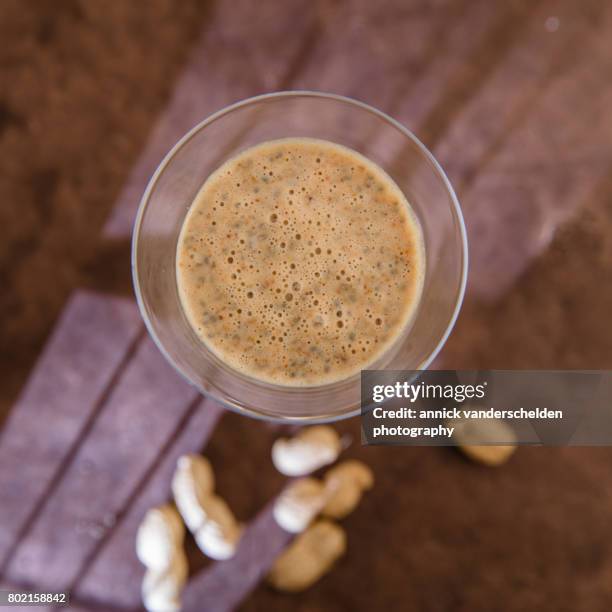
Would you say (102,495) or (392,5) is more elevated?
(392,5)

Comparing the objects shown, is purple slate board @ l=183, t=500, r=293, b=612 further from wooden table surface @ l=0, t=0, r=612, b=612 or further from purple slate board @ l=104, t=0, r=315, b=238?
purple slate board @ l=104, t=0, r=315, b=238

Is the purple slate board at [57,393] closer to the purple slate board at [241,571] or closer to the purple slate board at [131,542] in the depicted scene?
the purple slate board at [131,542]

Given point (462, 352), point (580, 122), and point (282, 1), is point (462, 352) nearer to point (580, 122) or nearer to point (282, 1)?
point (580, 122)

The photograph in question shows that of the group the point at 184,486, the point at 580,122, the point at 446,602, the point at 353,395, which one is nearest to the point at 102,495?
the point at 184,486

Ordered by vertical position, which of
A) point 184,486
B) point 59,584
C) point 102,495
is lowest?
point 59,584

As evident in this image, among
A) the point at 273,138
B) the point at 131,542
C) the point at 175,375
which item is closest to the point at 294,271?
the point at 273,138

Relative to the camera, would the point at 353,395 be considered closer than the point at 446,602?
Yes

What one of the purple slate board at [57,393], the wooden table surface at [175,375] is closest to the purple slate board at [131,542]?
the wooden table surface at [175,375]
